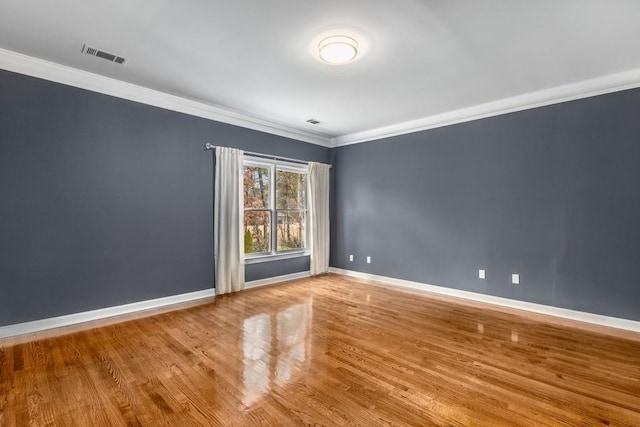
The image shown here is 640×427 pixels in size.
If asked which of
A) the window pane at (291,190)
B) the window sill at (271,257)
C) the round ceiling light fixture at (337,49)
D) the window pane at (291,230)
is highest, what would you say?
the round ceiling light fixture at (337,49)

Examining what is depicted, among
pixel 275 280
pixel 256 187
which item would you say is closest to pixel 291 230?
pixel 275 280

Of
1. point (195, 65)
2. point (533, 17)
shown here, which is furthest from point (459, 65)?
point (195, 65)

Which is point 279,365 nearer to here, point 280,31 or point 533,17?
point 280,31

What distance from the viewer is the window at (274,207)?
4984 mm

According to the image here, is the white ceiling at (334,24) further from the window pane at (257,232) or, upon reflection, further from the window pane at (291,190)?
the window pane at (257,232)

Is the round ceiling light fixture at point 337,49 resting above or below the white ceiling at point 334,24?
below

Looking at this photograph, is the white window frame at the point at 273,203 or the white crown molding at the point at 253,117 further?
the white window frame at the point at 273,203

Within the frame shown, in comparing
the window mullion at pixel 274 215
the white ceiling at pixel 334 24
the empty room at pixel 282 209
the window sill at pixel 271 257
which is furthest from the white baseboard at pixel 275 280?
the white ceiling at pixel 334 24

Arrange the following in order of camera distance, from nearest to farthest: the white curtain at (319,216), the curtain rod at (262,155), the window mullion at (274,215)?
the curtain rod at (262,155) < the window mullion at (274,215) < the white curtain at (319,216)

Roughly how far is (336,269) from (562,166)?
156 inches

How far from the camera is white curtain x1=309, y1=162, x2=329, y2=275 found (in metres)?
5.69

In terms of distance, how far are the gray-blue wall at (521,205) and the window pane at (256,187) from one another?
1.85m

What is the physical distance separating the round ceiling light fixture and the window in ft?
8.37

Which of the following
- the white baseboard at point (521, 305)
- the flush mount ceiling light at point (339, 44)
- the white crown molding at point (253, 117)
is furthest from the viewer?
the white baseboard at point (521, 305)
